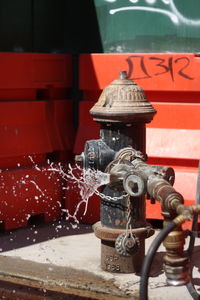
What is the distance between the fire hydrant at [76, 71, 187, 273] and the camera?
4.62m

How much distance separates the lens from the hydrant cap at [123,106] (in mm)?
4637

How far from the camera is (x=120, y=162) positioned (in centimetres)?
464

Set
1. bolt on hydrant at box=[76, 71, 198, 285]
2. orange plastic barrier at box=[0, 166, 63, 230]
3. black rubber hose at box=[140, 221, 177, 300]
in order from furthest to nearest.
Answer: orange plastic barrier at box=[0, 166, 63, 230]
bolt on hydrant at box=[76, 71, 198, 285]
black rubber hose at box=[140, 221, 177, 300]

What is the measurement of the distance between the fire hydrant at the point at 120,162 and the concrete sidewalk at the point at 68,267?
180 millimetres

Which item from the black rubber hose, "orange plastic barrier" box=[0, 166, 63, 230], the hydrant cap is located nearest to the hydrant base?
the hydrant cap

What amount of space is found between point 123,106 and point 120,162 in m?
0.37

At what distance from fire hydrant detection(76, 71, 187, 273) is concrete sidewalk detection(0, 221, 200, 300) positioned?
0.18 meters

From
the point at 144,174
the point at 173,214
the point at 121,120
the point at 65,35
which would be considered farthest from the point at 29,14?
the point at 173,214

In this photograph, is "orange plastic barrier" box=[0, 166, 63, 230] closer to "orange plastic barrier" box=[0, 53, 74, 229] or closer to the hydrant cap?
"orange plastic barrier" box=[0, 53, 74, 229]

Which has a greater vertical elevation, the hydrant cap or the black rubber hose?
the hydrant cap

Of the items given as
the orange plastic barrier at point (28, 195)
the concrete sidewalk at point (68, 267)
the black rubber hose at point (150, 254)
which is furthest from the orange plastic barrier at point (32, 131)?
the black rubber hose at point (150, 254)

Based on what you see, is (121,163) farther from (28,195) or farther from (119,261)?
(28,195)

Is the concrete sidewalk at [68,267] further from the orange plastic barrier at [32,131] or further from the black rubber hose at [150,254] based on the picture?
the black rubber hose at [150,254]

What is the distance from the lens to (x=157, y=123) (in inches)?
235
